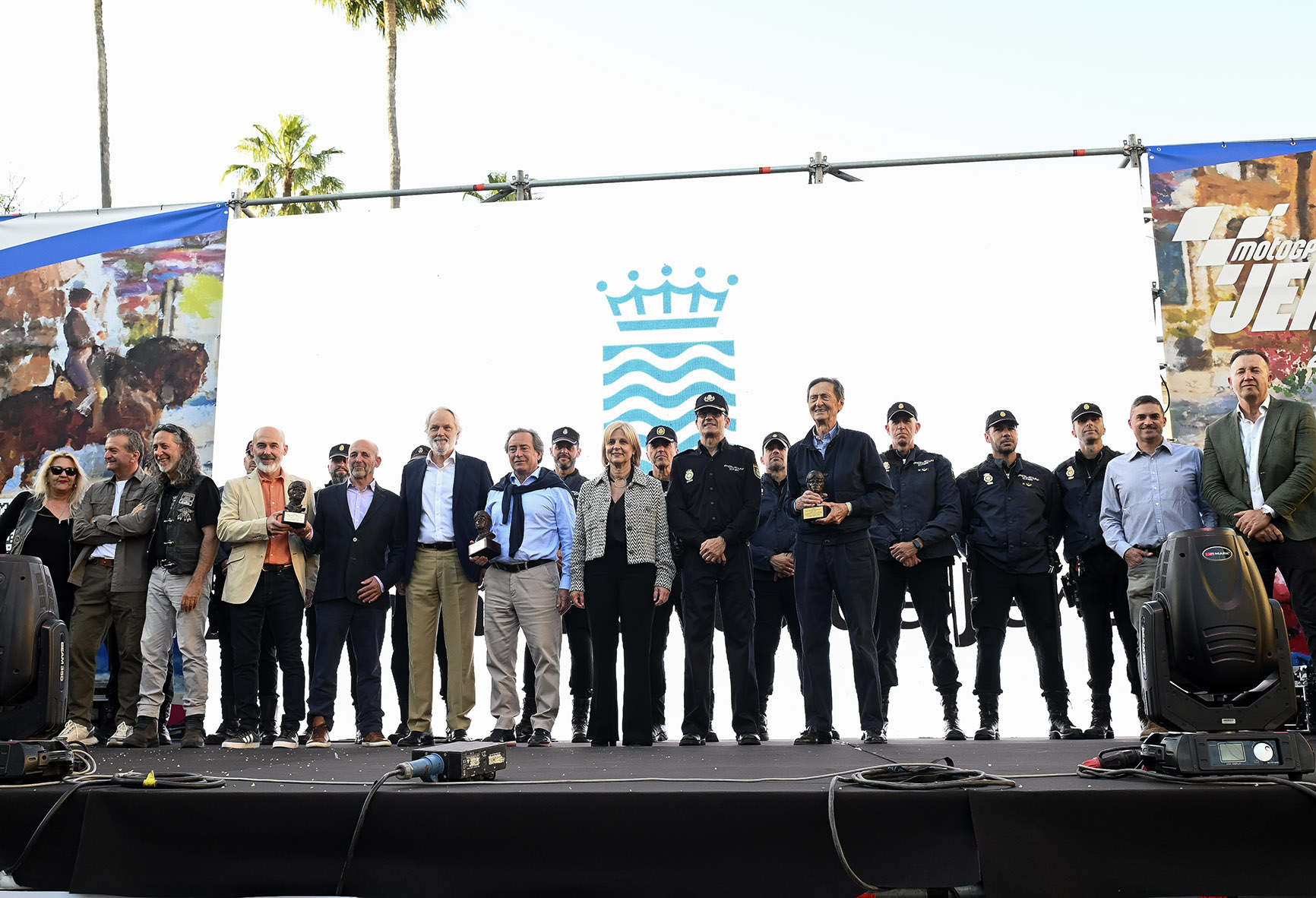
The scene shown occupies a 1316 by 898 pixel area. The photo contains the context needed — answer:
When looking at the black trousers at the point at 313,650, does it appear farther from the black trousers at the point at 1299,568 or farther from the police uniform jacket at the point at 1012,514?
the black trousers at the point at 1299,568

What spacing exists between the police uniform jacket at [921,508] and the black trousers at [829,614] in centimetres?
80

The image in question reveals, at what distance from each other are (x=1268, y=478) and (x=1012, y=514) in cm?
123

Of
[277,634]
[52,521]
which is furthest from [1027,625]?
[52,521]

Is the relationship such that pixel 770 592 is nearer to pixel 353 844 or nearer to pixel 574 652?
Answer: pixel 574 652

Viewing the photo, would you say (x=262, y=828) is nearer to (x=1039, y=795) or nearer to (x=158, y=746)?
(x=1039, y=795)

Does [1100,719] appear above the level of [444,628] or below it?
below

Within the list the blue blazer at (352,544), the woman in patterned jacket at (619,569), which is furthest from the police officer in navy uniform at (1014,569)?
the blue blazer at (352,544)

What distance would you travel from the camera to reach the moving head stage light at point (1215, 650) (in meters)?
2.73

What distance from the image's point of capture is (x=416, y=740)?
5.08 meters

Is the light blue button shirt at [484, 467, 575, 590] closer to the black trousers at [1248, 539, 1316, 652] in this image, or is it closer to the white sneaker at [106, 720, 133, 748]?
the white sneaker at [106, 720, 133, 748]

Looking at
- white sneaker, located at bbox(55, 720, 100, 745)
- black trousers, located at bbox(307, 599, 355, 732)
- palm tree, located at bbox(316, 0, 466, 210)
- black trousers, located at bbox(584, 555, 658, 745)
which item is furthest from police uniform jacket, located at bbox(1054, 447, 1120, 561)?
palm tree, located at bbox(316, 0, 466, 210)

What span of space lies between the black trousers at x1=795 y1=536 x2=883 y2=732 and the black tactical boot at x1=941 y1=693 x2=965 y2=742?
0.81 m

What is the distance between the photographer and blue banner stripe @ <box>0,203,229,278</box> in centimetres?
715

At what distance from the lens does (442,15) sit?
15.6 m
